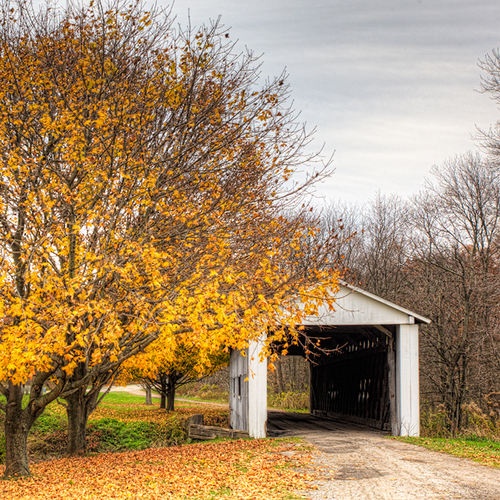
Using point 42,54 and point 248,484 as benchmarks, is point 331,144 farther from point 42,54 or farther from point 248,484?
point 248,484

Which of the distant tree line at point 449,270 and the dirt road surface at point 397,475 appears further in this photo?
the distant tree line at point 449,270

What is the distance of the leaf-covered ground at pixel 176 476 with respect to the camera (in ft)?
22.6

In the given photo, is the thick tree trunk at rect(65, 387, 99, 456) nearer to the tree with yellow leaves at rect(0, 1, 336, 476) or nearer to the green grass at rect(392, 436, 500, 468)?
the tree with yellow leaves at rect(0, 1, 336, 476)

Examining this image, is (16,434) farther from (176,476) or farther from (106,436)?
(106,436)

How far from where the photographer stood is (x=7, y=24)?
9172 millimetres

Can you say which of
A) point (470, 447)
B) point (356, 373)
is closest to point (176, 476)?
point (470, 447)

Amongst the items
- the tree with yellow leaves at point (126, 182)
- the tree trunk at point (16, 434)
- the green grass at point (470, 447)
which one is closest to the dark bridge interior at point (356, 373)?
the green grass at point (470, 447)

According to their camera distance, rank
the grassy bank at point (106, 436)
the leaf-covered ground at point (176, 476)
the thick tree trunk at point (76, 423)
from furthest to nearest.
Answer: the grassy bank at point (106, 436), the thick tree trunk at point (76, 423), the leaf-covered ground at point (176, 476)

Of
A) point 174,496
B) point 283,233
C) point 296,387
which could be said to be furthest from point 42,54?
point 296,387

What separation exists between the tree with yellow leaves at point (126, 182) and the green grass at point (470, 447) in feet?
15.8

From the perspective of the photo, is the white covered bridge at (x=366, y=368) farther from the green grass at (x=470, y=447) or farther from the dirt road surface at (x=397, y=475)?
the dirt road surface at (x=397, y=475)

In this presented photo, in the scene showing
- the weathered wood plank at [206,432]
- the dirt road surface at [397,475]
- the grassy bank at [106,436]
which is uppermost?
the dirt road surface at [397,475]

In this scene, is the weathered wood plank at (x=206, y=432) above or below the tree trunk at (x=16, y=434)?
below

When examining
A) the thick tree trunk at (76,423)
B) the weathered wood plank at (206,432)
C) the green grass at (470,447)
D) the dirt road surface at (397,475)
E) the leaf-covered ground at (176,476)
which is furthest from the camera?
the weathered wood plank at (206,432)
